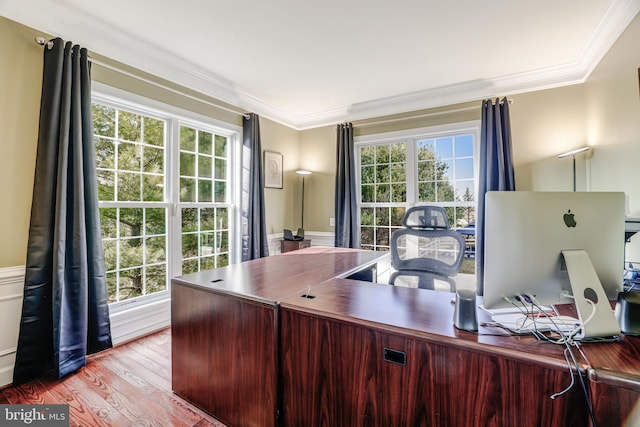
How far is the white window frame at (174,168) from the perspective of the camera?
8.33 ft

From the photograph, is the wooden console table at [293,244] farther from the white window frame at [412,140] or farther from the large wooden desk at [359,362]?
the large wooden desk at [359,362]

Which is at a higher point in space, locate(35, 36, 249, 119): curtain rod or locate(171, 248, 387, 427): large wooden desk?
locate(35, 36, 249, 119): curtain rod

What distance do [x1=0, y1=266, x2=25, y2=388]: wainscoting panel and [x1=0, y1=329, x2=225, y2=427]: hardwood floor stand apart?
146mm

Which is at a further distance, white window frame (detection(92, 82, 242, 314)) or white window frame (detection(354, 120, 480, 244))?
white window frame (detection(354, 120, 480, 244))

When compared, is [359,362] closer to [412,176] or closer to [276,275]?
[276,275]

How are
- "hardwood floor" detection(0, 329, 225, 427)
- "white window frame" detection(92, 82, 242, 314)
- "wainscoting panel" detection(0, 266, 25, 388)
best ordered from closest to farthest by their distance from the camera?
1. "hardwood floor" detection(0, 329, 225, 427)
2. "wainscoting panel" detection(0, 266, 25, 388)
3. "white window frame" detection(92, 82, 242, 314)

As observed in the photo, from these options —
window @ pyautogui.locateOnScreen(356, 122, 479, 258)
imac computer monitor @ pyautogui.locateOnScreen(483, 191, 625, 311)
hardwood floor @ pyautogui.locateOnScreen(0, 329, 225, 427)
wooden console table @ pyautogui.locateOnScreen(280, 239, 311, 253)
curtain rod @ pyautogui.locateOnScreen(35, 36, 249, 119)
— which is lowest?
hardwood floor @ pyautogui.locateOnScreen(0, 329, 225, 427)

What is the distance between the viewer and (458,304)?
105 cm

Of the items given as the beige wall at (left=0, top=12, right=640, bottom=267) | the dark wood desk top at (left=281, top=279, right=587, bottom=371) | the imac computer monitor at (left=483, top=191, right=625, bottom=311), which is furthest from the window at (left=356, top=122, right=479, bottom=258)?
the imac computer monitor at (left=483, top=191, right=625, bottom=311)

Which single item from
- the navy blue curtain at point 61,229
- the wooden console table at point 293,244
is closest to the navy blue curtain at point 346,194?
the wooden console table at point 293,244

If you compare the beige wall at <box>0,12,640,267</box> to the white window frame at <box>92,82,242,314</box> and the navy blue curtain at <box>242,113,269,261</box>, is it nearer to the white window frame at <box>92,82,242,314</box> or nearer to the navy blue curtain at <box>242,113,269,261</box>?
the white window frame at <box>92,82,242,314</box>

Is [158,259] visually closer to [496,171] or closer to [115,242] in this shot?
[115,242]

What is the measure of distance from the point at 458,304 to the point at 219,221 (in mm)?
3017

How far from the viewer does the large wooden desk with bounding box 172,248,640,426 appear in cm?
87
